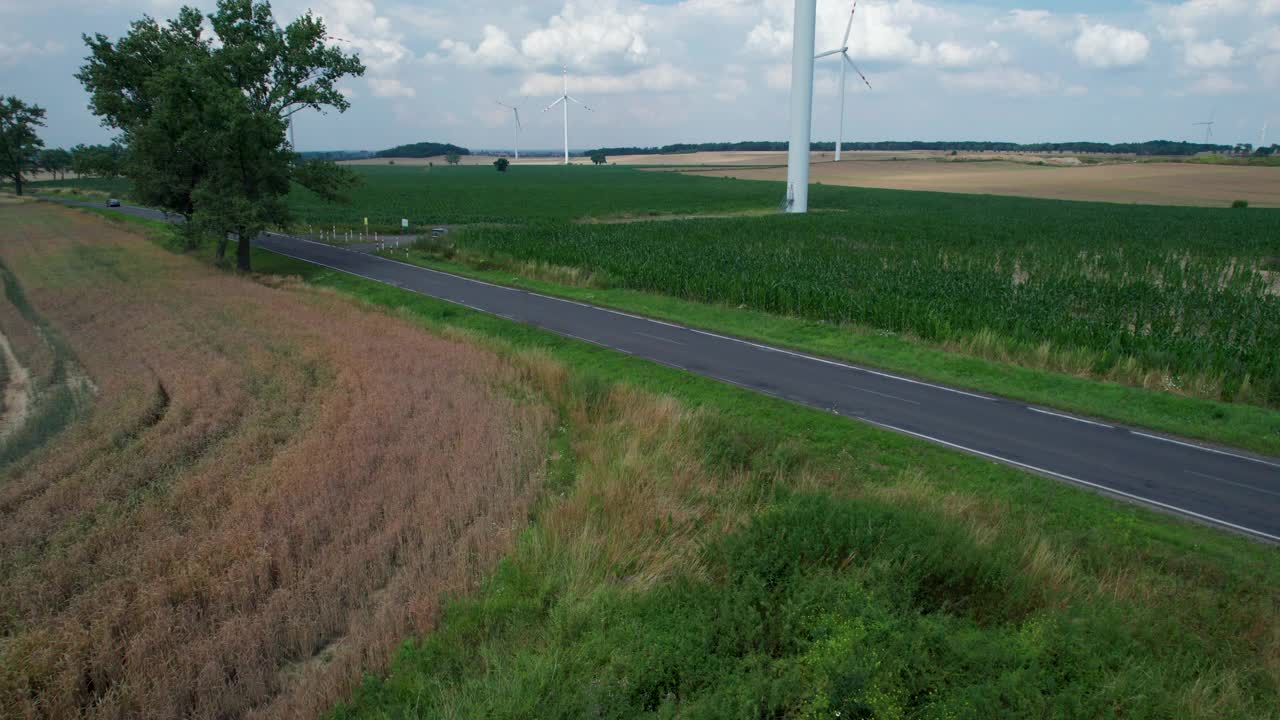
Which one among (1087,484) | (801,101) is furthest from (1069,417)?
(801,101)

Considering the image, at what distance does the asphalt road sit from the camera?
39.6 ft

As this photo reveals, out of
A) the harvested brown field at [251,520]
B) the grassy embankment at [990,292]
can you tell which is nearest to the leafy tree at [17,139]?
the grassy embankment at [990,292]

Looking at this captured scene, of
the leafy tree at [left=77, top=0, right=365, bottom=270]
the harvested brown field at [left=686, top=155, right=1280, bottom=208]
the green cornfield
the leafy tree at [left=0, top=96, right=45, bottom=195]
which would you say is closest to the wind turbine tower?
the green cornfield

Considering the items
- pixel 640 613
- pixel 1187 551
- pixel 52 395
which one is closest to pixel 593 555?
pixel 640 613

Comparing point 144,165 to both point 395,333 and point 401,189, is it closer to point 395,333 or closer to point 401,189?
point 395,333

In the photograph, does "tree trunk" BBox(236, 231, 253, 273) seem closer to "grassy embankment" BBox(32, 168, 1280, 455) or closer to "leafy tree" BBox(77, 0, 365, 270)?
"leafy tree" BBox(77, 0, 365, 270)

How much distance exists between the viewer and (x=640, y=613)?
7.41 meters

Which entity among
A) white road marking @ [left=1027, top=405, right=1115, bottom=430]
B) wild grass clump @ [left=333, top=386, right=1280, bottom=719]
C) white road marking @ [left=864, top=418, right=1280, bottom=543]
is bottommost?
white road marking @ [left=864, top=418, right=1280, bottom=543]

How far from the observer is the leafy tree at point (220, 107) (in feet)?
108

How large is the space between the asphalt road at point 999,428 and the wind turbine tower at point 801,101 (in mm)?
39899

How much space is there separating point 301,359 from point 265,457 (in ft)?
22.9

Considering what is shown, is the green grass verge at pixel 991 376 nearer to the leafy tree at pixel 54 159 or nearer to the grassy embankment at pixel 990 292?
the grassy embankment at pixel 990 292

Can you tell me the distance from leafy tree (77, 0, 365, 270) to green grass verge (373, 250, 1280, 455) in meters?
17.8

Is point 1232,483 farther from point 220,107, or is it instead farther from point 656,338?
point 220,107
